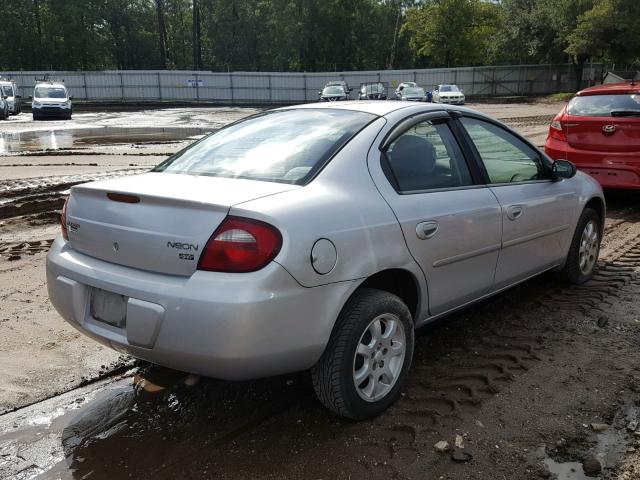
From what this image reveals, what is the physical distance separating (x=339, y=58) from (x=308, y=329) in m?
70.0

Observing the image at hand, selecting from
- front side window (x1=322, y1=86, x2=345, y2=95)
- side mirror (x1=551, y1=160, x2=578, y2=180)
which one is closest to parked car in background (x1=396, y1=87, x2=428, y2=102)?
front side window (x1=322, y1=86, x2=345, y2=95)

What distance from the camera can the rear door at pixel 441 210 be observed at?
10.9ft

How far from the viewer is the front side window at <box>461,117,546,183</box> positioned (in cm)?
413

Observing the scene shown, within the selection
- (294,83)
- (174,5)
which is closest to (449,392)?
(294,83)

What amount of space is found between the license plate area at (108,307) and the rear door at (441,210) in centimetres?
142

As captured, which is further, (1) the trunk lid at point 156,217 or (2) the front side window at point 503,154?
(2) the front side window at point 503,154

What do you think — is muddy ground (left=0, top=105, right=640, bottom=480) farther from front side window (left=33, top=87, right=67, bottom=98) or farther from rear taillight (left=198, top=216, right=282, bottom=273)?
front side window (left=33, top=87, right=67, bottom=98)

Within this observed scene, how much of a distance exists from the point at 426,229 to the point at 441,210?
203 mm

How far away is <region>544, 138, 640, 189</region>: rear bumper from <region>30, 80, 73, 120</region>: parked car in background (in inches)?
1128

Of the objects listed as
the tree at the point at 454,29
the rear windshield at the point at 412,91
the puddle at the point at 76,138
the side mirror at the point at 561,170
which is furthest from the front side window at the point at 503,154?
the tree at the point at 454,29

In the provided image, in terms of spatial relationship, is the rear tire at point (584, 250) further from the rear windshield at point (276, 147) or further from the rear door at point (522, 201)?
the rear windshield at point (276, 147)

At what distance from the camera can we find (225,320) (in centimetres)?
261

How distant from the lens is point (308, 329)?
279cm

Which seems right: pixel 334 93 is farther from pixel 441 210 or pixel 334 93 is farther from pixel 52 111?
pixel 441 210
